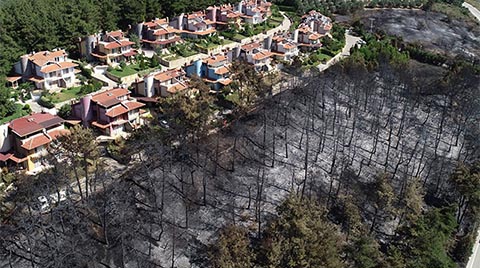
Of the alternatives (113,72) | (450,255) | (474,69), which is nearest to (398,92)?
(474,69)

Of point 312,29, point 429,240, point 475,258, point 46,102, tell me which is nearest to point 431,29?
point 312,29

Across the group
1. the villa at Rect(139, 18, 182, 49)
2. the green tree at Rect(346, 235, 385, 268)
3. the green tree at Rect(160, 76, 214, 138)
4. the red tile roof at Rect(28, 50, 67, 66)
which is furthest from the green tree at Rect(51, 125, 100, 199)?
the villa at Rect(139, 18, 182, 49)

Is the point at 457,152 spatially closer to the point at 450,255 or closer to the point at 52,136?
the point at 450,255

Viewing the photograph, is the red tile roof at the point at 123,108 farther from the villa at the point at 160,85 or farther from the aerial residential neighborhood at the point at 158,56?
the villa at the point at 160,85

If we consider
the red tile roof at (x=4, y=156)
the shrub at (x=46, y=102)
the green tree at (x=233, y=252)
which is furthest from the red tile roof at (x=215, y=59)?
the green tree at (x=233, y=252)

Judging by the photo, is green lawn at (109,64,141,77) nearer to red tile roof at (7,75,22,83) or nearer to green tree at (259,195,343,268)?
red tile roof at (7,75,22,83)
